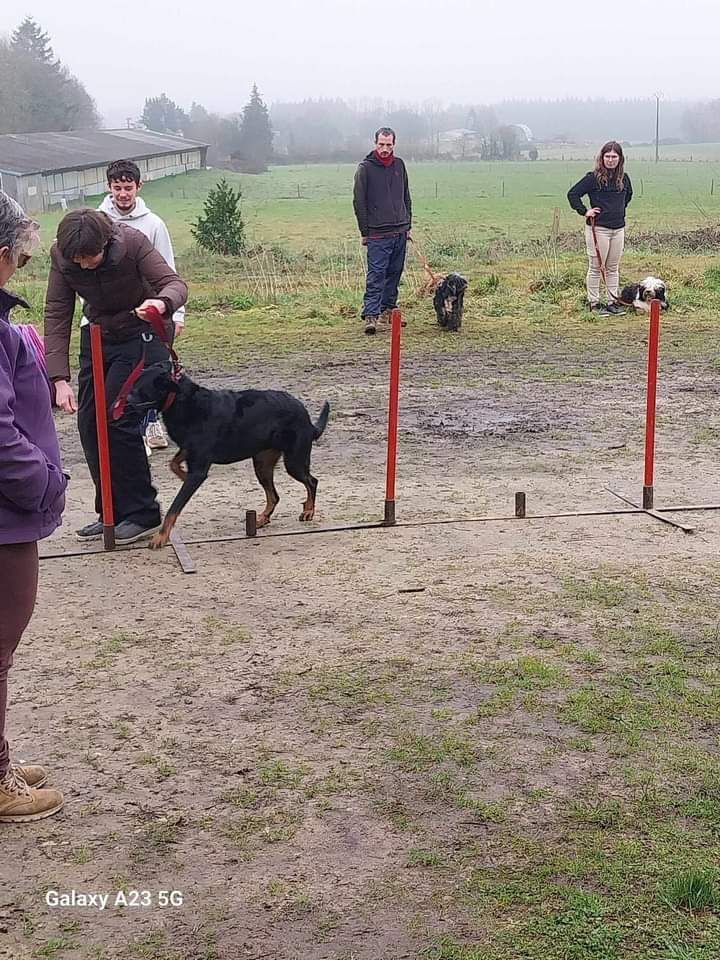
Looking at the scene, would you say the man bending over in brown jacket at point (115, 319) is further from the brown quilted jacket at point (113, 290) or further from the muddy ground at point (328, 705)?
the muddy ground at point (328, 705)

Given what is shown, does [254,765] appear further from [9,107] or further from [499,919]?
[9,107]

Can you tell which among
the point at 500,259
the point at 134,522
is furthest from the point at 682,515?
the point at 500,259

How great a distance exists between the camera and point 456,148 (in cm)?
11888

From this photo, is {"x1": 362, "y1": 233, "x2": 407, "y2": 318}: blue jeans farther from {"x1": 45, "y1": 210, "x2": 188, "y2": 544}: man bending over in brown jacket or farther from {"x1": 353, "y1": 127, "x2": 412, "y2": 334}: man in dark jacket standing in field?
{"x1": 45, "y1": 210, "x2": 188, "y2": 544}: man bending over in brown jacket

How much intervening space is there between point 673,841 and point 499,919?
685mm

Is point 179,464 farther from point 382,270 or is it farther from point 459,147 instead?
point 459,147

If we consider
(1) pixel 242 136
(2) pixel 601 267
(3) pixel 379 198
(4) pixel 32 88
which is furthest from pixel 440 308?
(1) pixel 242 136

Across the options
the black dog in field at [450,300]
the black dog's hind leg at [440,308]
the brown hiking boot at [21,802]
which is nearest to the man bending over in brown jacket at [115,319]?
the brown hiking boot at [21,802]

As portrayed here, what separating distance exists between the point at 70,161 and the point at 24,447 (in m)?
55.5

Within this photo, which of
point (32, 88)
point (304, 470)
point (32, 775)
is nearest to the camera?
point (32, 775)

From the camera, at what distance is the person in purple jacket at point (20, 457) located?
3146 mm

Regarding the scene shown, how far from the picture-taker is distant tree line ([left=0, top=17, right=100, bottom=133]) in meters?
86.9

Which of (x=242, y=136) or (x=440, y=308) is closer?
(x=440, y=308)

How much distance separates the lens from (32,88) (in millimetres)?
90938
